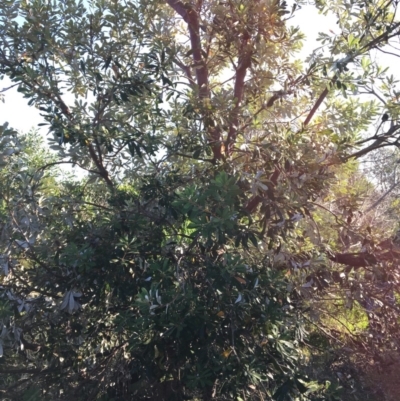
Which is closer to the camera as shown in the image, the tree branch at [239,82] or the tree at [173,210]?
the tree at [173,210]

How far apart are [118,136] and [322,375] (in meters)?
2.70

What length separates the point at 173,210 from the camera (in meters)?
3.59

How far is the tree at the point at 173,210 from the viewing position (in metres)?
3.25

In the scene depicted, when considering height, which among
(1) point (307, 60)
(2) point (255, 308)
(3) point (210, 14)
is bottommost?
(2) point (255, 308)

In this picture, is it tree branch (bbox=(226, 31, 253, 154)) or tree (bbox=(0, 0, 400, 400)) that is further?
tree branch (bbox=(226, 31, 253, 154))

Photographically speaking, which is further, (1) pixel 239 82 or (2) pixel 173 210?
(1) pixel 239 82

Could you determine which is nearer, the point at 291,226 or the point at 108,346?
the point at 291,226

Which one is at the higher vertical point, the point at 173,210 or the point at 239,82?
the point at 239,82

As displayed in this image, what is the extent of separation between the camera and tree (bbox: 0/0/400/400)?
325cm

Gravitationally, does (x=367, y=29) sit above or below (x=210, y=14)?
below

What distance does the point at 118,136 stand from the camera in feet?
12.6

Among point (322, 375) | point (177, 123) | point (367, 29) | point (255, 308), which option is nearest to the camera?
point (255, 308)

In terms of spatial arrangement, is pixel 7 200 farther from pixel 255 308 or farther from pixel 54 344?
pixel 255 308

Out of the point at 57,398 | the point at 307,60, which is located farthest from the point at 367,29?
the point at 57,398
